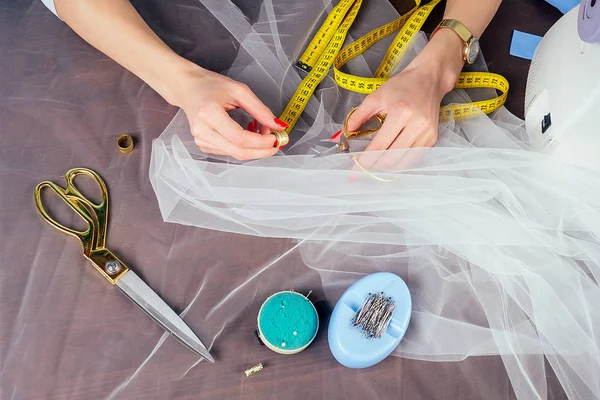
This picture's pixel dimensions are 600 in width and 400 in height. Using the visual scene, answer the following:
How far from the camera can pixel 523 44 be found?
3.34 ft

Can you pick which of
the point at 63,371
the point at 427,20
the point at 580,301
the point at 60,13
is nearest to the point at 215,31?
the point at 60,13

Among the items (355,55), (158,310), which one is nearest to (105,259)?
(158,310)

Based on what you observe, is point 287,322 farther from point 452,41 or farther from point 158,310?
point 452,41

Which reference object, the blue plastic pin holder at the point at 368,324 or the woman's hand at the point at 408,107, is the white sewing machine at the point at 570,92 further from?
the blue plastic pin holder at the point at 368,324

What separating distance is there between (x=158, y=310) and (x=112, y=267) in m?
0.10

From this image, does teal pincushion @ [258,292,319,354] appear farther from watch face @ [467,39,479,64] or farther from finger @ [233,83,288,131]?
watch face @ [467,39,479,64]

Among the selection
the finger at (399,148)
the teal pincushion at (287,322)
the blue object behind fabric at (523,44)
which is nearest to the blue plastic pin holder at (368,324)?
the teal pincushion at (287,322)

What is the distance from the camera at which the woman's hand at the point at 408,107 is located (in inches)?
30.8

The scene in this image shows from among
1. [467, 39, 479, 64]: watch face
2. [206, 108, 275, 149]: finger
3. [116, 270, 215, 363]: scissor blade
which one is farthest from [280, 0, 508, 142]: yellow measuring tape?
[116, 270, 215, 363]: scissor blade

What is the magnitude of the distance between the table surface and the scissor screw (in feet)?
0.09

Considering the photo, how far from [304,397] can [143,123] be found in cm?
56

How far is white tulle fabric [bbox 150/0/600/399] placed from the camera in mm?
717

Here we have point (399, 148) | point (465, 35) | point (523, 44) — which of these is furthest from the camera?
point (523, 44)

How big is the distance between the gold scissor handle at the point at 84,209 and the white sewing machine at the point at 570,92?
721 mm
